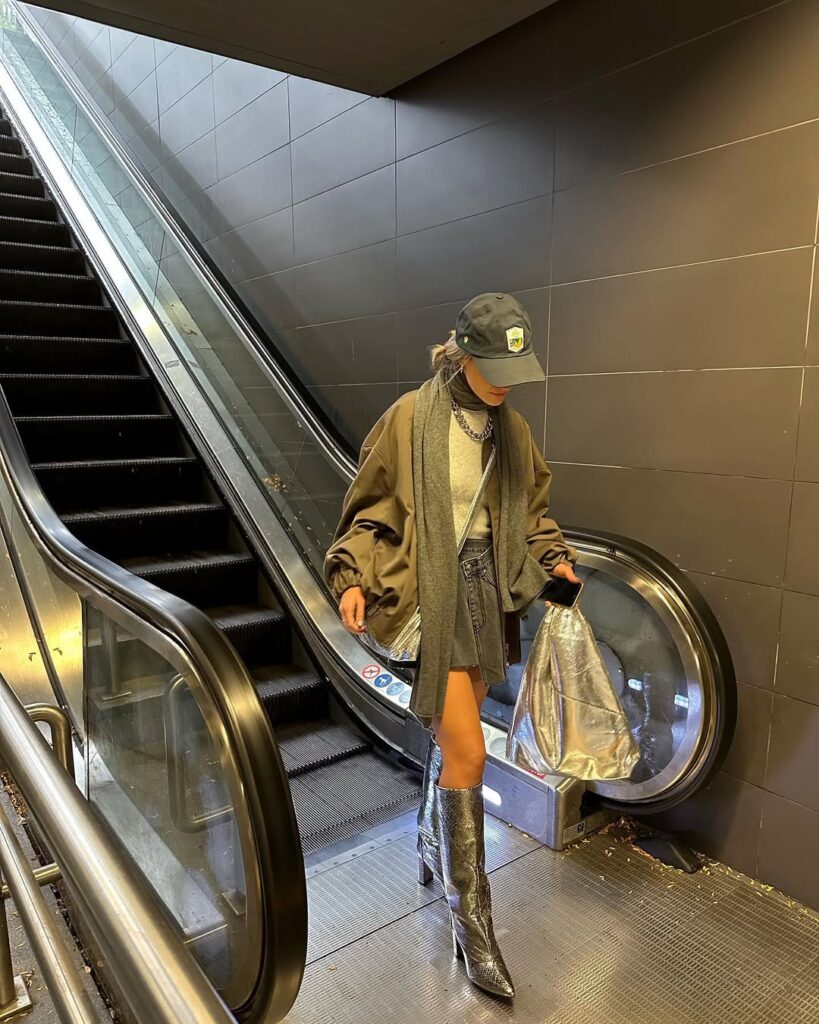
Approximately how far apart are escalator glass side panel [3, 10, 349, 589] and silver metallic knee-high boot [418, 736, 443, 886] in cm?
165

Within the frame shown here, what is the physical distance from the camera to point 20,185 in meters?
6.03

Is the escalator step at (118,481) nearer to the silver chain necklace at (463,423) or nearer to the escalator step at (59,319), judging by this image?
the escalator step at (59,319)

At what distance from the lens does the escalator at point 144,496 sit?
10.1 ft

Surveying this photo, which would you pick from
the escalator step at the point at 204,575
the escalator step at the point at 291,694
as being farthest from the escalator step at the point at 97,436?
the escalator step at the point at 291,694

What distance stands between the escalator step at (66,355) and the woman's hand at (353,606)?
3.72 meters

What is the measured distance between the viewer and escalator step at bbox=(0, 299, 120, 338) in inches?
187

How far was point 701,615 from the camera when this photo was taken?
2.24 m

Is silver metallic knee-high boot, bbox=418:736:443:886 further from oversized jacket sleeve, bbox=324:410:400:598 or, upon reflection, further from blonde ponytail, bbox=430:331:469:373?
blonde ponytail, bbox=430:331:469:373

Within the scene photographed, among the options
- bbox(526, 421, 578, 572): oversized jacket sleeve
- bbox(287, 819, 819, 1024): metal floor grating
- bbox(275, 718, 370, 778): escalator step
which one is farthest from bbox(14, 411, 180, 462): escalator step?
bbox(526, 421, 578, 572): oversized jacket sleeve

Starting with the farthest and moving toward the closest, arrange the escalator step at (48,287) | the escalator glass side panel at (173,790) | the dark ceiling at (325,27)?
1. the escalator step at (48,287)
2. the dark ceiling at (325,27)
3. the escalator glass side panel at (173,790)

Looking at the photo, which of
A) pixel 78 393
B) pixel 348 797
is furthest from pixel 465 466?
pixel 78 393

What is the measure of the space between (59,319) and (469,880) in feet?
14.9

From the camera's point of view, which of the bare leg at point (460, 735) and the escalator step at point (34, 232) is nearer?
the bare leg at point (460, 735)

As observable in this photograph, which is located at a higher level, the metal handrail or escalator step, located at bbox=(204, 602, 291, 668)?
the metal handrail
